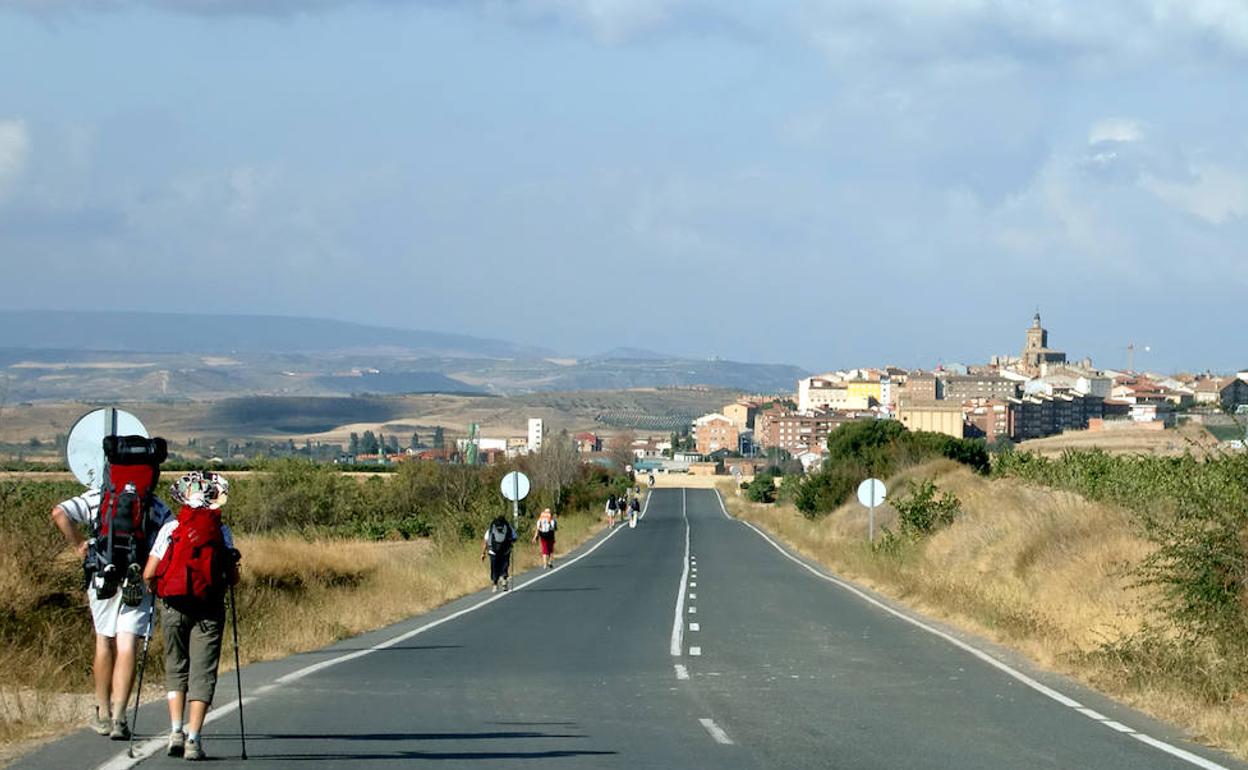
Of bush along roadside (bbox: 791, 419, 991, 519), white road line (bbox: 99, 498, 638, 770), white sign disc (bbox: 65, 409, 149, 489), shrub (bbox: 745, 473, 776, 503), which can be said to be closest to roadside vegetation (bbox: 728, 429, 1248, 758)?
white road line (bbox: 99, 498, 638, 770)

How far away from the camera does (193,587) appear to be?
10.6m

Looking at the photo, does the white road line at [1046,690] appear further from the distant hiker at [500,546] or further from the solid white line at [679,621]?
the distant hiker at [500,546]

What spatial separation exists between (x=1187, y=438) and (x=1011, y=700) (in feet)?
18.2

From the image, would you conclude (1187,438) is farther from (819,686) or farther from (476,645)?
(476,645)

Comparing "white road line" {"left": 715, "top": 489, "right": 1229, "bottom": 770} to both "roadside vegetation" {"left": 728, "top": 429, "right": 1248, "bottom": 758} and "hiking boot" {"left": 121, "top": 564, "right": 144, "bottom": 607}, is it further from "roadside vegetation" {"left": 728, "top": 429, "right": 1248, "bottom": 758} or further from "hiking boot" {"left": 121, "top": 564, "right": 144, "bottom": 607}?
"hiking boot" {"left": 121, "top": 564, "right": 144, "bottom": 607}

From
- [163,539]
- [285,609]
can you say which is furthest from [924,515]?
[163,539]

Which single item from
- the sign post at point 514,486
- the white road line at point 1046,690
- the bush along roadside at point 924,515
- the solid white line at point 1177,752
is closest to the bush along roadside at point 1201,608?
the white road line at point 1046,690

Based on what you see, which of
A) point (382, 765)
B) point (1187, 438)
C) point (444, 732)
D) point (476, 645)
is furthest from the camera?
point (476, 645)

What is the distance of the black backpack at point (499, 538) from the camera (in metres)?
34.4

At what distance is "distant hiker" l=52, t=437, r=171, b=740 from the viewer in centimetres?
1108

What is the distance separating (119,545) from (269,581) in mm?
18800

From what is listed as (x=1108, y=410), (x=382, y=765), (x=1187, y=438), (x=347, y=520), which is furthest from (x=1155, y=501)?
(x=1108, y=410)

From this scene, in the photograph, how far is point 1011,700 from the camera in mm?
15953

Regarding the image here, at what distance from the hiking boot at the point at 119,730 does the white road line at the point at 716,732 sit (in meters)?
4.14
